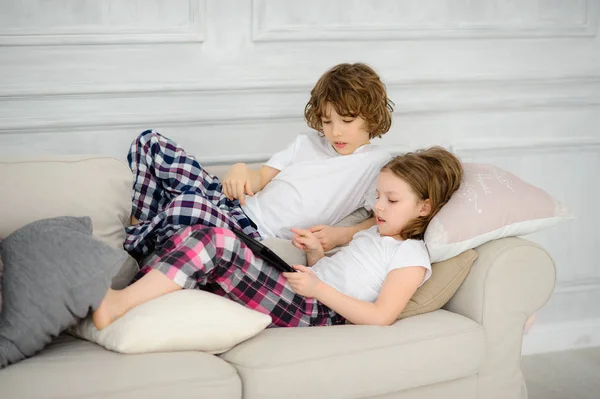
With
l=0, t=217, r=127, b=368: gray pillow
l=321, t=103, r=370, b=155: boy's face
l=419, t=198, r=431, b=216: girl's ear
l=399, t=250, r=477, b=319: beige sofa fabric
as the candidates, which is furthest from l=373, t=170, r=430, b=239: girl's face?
l=0, t=217, r=127, b=368: gray pillow

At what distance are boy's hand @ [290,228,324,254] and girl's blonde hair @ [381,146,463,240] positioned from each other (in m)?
0.23

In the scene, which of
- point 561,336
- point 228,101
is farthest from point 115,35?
point 561,336

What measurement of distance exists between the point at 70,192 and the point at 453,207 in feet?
3.19

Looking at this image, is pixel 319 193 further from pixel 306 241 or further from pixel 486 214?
pixel 486 214

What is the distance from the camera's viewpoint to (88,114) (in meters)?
2.51

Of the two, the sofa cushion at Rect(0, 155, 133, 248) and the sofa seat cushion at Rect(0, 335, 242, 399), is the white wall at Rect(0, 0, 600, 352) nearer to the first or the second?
the sofa cushion at Rect(0, 155, 133, 248)

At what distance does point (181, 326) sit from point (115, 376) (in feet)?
0.62

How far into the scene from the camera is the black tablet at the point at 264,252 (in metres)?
1.92

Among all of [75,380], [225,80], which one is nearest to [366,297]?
[75,380]

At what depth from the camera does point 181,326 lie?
1.70 m

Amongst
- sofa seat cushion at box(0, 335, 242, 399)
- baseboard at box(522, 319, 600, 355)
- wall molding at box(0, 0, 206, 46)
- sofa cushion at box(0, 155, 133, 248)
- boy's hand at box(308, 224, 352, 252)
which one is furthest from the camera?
baseboard at box(522, 319, 600, 355)

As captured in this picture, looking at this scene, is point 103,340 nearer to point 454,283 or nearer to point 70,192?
point 70,192

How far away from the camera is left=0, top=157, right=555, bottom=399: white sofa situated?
1.59m

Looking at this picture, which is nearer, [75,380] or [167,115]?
[75,380]
